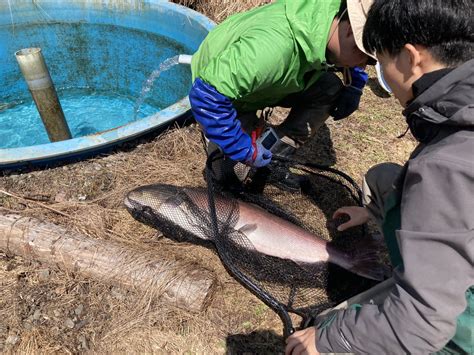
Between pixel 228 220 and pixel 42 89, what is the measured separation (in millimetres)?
2766

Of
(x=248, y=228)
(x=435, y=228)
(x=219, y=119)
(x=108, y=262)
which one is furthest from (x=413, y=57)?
(x=108, y=262)

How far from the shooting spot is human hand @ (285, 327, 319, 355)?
172 centimetres

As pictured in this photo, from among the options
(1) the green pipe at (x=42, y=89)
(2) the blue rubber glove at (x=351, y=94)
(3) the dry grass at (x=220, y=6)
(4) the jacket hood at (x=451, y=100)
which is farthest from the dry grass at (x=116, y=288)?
(3) the dry grass at (x=220, y=6)

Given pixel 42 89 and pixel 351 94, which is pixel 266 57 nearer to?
pixel 351 94

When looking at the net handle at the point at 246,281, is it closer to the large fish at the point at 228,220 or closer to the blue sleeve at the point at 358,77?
the large fish at the point at 228,220

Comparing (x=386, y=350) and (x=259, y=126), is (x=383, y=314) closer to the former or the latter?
(x=386, y=350)

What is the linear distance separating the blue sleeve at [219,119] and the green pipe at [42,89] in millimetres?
2477

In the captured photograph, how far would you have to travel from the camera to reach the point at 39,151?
3.51m

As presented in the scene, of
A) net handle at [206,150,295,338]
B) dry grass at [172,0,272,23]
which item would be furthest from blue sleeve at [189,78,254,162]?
dry grass at [172,0,272,23]

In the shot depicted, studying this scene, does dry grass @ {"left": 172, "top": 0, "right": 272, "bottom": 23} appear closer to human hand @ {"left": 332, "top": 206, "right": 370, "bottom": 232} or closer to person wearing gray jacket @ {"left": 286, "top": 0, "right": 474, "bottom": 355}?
human hand @ {"left": 332, "top": 206, "right": 370, "bottom": 232}

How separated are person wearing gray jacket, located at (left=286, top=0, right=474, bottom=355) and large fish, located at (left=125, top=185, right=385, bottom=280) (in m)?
1.42

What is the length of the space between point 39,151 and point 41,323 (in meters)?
1.46

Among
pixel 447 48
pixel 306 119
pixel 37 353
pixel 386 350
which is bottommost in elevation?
pixel 37 353

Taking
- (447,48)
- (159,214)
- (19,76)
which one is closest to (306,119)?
(159,214)
